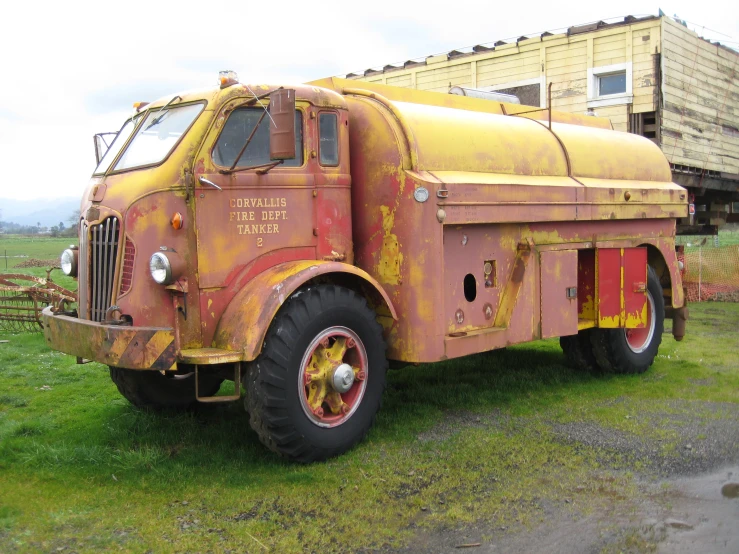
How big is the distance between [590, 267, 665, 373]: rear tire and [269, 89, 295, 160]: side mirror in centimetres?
484

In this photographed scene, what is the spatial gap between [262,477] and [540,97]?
14.8 metres

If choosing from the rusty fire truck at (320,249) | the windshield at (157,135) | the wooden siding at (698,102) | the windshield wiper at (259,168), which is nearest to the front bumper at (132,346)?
the rusty fire truck at (320,249)

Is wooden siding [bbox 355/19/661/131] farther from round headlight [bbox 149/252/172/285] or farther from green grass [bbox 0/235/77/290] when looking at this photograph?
round headlight [bbox 149/252/172/285]

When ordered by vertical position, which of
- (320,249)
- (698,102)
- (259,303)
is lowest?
(259,303)

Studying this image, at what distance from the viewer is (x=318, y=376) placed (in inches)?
221

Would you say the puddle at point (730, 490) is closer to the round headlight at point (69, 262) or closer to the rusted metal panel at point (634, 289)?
the rusted metal panel at point (634, 289)

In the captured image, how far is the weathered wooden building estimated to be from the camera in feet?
53.9

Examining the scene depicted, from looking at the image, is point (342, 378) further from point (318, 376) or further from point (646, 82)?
point (646, 82)

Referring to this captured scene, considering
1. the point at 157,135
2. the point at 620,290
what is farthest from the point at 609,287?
the point at 157,135

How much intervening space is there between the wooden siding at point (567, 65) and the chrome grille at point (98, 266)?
13907 mm

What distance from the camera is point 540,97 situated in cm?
1802

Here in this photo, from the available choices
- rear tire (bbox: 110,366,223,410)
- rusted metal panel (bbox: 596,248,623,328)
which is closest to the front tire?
rear tire (bbox: 110,366,223,410)

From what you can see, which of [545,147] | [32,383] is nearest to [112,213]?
[32,383]

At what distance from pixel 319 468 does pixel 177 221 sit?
2063mm
